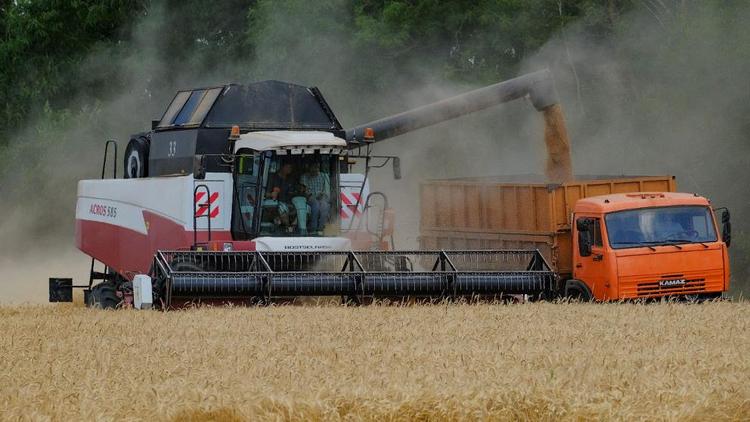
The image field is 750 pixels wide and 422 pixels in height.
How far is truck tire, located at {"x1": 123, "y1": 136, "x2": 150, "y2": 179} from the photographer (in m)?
19.1

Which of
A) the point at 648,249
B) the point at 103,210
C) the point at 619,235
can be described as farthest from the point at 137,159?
the point at 648,249

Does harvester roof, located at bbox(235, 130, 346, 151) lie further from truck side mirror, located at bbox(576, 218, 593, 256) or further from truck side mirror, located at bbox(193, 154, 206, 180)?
truck side mirror, located at bbox(576, 218, 593, 256)

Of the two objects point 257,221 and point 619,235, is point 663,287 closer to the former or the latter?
point 619,235

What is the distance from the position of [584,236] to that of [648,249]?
0.81 m

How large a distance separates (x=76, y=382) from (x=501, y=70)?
22.3 m

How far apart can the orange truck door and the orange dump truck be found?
0.01 metres

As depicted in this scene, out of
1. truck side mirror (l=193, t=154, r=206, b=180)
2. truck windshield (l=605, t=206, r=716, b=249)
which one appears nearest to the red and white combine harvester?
truck side mirror (l=193, t=154, r=206, b=180)

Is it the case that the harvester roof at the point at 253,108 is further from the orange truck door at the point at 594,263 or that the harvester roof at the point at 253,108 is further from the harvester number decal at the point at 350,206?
the orange truck door at the point at 594,263

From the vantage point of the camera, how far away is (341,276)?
52.0ft

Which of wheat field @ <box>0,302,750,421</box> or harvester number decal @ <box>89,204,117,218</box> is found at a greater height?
harvester number decal @ <box>89,204,117,218</box>

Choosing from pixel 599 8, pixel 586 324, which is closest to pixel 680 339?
pixel 586 324

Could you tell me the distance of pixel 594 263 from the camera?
17250 mm

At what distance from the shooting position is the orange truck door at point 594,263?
17.0 meters

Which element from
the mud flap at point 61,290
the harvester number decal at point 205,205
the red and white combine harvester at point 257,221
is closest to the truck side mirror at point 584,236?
the red and white combine harvester at point 257,221
